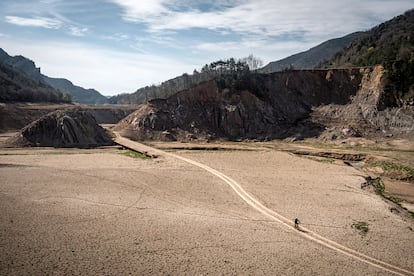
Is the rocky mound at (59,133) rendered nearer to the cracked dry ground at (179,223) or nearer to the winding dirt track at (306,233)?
the cracked dry ground at (179,223)

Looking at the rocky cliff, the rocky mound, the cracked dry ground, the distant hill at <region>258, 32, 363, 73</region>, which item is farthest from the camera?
the distant hill at <region>258, 32, 363, 73</region>

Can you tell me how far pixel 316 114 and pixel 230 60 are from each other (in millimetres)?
21532

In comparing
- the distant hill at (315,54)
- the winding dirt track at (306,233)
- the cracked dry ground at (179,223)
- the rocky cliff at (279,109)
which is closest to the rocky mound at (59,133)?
the rocky cliff at (279,109)

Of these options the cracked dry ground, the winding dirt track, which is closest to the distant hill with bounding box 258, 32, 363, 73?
the winding dirt track

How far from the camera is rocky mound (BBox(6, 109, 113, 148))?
41.7m

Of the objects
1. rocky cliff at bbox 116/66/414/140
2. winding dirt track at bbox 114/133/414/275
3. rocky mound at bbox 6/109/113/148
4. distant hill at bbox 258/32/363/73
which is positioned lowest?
winding dirt track at bbox 114/133/414/275

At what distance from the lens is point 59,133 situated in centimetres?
4338

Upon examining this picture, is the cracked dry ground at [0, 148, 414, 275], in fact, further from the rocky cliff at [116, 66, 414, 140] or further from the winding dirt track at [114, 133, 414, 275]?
the rocky cliff at [116, 66, 414, 140]

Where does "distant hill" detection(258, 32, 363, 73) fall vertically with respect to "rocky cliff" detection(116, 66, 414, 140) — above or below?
above

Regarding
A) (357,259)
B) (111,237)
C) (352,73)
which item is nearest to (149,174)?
(111,237)

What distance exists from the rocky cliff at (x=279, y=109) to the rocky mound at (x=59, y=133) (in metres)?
7.57

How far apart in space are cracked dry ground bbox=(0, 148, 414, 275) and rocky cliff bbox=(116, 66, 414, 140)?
23.0 metres

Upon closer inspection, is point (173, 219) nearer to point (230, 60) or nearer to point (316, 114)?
point (316, 114)

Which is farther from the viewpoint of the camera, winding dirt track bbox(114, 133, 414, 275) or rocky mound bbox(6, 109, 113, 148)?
rocky mound bbox(6, 109, 113, 148)
